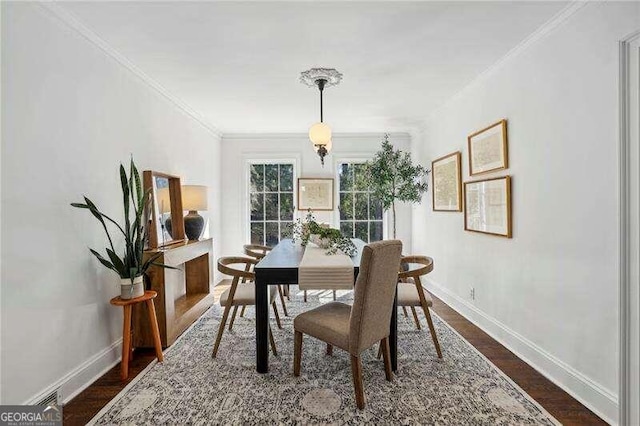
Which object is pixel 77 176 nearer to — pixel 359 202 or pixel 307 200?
pixel 307 200

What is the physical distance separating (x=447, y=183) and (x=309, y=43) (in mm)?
2449

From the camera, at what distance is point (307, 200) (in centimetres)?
537

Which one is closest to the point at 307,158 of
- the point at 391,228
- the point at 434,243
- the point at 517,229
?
the point at 391,228

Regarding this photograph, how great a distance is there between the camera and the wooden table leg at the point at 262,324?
7.32 feet

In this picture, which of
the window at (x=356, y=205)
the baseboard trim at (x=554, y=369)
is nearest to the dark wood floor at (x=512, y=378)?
the baseboard trim at (x=554, y=369)

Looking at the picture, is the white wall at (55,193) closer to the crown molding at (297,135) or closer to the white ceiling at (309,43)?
the white ceiling at (309,43)

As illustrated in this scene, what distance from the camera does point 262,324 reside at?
2.28m

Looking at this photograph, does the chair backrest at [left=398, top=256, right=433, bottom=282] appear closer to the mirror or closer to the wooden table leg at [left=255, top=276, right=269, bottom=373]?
the wooden table leg at [left=255, top=276, right=269, bottom=373]

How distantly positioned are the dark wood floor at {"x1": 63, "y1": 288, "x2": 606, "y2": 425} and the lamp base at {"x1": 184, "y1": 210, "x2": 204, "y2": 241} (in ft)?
4.28

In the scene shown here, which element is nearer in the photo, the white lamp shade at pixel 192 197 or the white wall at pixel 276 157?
the white lamp shade at pixel 192 197

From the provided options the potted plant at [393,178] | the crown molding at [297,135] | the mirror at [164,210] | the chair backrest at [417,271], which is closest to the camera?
the chair backrest at [417,271]

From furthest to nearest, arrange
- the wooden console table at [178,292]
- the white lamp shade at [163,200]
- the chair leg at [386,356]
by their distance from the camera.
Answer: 1. the white lamp shade at [163,200]
2. the wooden console table at [178,292]
3. the chair leg at [386,356]

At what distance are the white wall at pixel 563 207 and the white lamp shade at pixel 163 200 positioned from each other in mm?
3287

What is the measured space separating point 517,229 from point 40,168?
11.2 feet
